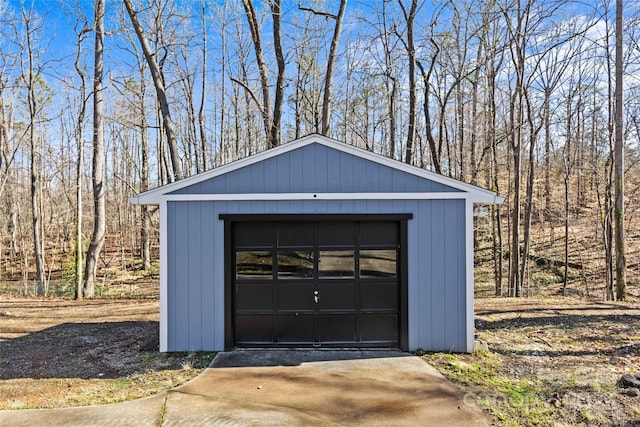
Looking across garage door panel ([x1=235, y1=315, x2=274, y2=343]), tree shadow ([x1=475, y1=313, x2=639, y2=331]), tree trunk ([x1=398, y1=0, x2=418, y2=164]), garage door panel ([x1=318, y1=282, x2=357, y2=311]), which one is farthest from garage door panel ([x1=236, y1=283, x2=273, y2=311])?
tree trunk ([x1=398, y1=0, x2=418, y2=164])

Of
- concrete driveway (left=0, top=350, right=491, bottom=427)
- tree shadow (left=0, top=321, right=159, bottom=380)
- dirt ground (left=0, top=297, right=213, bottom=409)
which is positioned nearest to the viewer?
concrete driveway (left=0, top=350, right=491, bottom=427)

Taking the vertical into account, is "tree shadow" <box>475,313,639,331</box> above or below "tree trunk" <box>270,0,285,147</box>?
below

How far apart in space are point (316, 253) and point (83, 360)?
384cm

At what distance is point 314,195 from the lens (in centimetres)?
611

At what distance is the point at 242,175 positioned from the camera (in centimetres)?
616

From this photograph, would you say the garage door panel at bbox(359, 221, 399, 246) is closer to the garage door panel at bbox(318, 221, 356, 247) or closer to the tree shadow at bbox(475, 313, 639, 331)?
the garage door panel at bbox(318, 221, 356, 247)

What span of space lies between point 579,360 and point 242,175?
18.4 feet

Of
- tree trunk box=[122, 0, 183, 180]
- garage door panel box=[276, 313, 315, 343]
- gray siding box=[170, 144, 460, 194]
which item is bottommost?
garage door panel box=[276, 313, 315, 343]

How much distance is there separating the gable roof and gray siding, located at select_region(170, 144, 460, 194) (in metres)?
0.06

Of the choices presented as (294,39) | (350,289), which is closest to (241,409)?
(350,289)

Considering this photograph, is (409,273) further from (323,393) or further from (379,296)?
(323,393)

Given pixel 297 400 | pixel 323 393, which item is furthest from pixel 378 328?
pixel 297 400

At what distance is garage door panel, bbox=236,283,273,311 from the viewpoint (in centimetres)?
624

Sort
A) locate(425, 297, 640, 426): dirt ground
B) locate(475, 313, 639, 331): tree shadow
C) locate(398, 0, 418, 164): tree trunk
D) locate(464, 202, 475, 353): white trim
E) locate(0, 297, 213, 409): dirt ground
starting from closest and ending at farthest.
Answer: locate(425, 297, 640, 426): dirt ground < locate(0, 297, 213, 409): dirt ground < locate(464, 202, 475, 353): white trim < locate(475, 313, 639, 331): tree shadow < locate(398, 0, 418, 164): tree trunk
